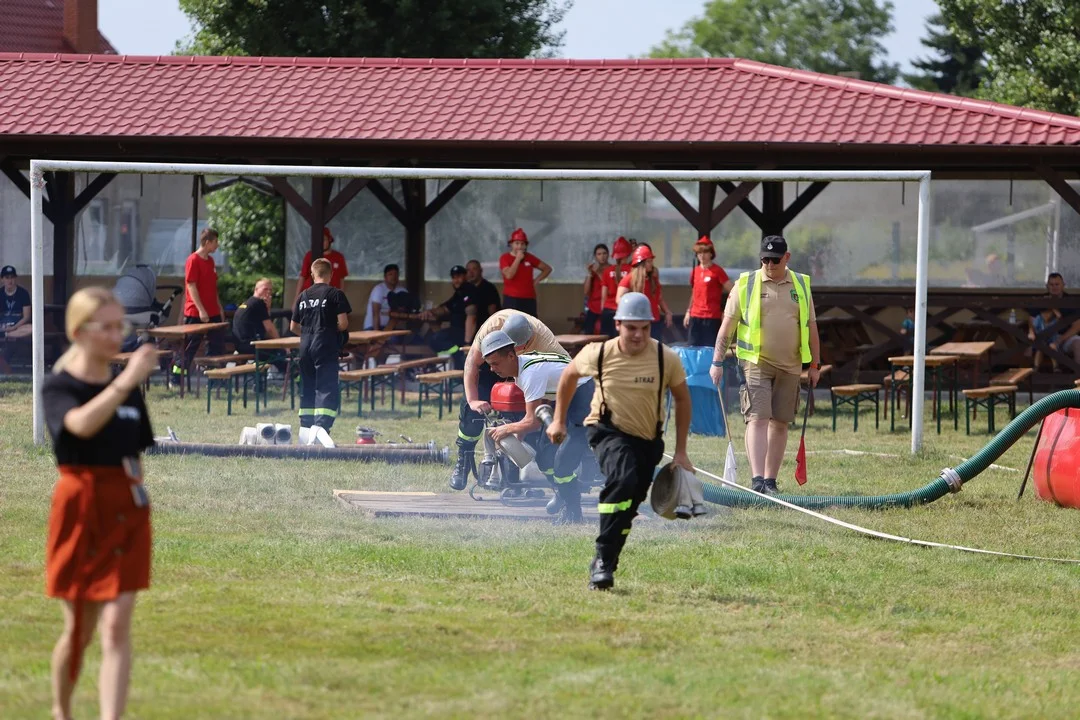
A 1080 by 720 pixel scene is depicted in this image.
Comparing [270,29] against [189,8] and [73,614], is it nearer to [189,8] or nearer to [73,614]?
[189,8]

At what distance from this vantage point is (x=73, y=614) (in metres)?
4.62

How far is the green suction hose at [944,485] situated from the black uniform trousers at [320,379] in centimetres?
357

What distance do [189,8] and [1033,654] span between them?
78.6ft

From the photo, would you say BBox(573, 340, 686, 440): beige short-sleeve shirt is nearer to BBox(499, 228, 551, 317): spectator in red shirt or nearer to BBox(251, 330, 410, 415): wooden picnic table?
BBox(251, 330, 410, 415): wooden picnic table

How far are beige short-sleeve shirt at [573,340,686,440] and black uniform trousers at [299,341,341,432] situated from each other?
17.1 ft

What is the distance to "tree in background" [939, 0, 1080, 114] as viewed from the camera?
24.0 meters

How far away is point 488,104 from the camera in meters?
17.3

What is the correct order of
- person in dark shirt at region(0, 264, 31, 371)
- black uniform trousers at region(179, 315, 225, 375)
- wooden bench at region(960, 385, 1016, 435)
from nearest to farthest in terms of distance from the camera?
wooden bench at region(960, 385, 1016, 435)
black uniform trousers at region(179, 315, 225, 375)
person in dark shirt at region(0, 264, 31, 371)

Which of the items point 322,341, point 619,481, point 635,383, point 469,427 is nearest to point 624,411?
point 635,383

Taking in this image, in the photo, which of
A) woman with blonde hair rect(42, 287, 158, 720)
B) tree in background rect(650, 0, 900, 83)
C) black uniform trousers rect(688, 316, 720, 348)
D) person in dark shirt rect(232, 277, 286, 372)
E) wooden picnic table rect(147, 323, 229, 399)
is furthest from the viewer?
tree in background rect(650, 0, 900, 83)

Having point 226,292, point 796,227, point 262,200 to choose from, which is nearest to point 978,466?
point 796,227

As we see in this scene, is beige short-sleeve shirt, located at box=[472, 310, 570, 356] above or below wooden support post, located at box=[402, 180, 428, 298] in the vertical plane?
below

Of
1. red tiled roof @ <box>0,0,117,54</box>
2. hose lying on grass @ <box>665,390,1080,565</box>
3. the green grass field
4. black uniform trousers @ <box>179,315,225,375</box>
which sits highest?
red tiled roof @ <box>0,0,117,54</box>

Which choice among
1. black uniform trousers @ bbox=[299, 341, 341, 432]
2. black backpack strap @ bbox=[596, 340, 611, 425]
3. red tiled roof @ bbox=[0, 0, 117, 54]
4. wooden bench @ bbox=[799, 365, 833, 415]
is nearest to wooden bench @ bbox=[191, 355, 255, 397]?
black uniform trousers @ bbox=[299, 341, 341, 432]
